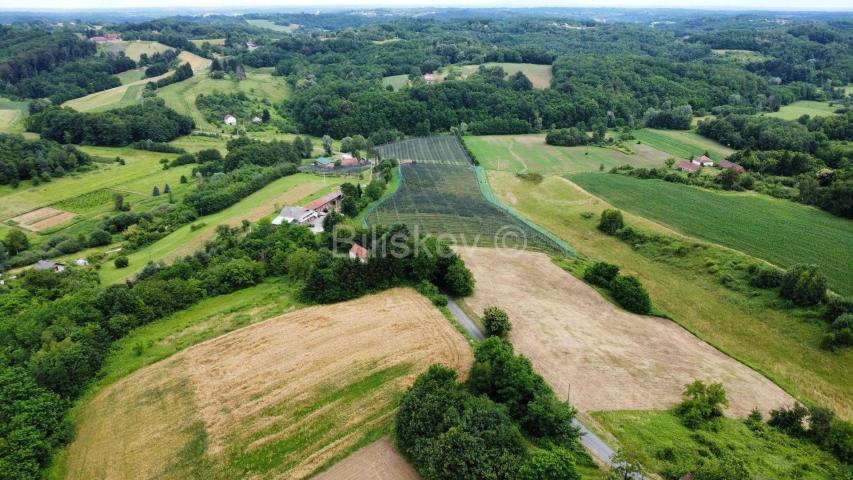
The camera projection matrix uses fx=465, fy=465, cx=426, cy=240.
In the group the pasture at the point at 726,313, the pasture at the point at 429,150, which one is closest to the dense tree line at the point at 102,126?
the pasture at the point at 429,150

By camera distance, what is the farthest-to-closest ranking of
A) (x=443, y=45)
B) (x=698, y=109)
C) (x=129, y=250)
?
(x=443, y=45)
(x=698, y=109)
(x=129, y=250)

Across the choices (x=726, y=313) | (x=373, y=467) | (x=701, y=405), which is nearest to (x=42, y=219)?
(x=373, y=467)

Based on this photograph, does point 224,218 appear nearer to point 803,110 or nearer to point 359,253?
point 359,253

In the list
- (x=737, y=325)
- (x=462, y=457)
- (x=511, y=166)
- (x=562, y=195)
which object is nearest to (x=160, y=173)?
(x=511, y=166)

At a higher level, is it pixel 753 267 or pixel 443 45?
pixel 443 45

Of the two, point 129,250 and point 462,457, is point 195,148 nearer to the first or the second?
point 129,250

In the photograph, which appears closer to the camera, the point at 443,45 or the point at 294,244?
the point at 294,244

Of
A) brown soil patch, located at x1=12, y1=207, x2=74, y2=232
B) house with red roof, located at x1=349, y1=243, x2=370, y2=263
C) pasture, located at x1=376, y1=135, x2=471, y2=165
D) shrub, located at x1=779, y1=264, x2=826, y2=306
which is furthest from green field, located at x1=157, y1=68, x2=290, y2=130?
shrub, located at x1=779, y1=264, x2=826, y2=306

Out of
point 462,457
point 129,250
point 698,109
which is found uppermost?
point 698,109
